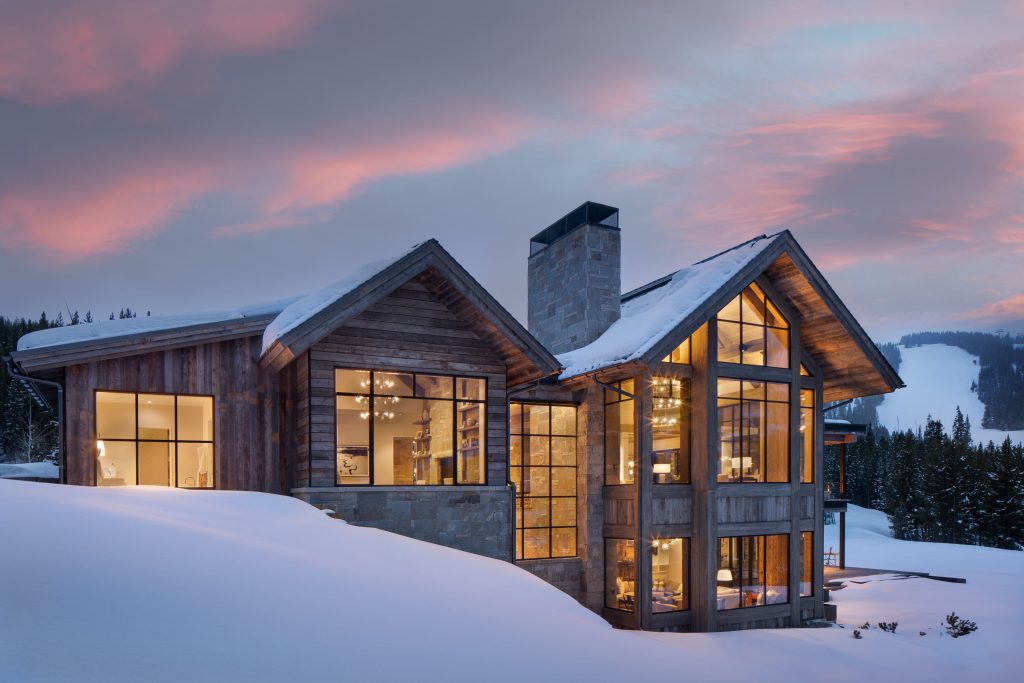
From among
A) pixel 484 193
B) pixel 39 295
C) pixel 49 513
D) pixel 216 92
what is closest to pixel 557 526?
pixel 49 513

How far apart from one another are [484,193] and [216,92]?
6568 inches

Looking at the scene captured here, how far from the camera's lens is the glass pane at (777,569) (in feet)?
55.5

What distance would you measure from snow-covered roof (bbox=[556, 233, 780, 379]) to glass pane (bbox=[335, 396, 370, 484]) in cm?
563

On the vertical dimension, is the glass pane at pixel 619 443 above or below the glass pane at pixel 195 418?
below

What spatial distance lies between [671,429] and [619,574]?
376 cm

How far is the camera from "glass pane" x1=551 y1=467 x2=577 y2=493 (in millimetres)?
17219

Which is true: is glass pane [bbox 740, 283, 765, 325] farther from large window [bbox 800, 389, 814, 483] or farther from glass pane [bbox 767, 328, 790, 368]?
large window [bbox 800, 389, 814, 483]

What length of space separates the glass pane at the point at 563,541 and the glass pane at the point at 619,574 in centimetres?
87

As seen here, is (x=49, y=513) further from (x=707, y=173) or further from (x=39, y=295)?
(x=39, y=295)

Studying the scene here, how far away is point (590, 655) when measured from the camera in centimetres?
594

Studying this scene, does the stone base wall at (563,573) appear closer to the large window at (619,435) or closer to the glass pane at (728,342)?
the large window at (619,435)

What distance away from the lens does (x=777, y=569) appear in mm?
17078

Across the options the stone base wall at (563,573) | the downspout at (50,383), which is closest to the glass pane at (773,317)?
the stone base wall at (563,573)

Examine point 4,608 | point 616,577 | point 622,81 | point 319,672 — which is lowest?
point 616,577
